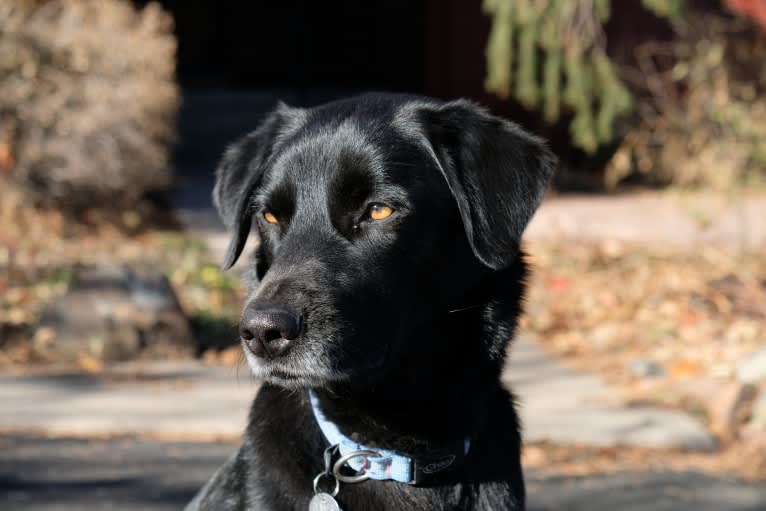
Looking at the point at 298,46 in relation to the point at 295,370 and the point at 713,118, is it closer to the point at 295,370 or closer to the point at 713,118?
the point at 713,118

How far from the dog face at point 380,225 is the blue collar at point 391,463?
0.19 meters

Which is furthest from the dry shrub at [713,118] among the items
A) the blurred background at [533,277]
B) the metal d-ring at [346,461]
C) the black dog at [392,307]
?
the metal d-ring at [346,461]

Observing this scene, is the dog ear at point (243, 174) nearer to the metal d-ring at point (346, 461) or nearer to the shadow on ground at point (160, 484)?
the metal d-ring at point (346, 461)

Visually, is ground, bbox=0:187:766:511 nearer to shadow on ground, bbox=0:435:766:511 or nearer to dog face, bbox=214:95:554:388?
shadow on ground, bbox=0:435:766:511

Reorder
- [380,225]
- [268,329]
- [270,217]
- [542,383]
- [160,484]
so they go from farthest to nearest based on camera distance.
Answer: [542,383]
[160,484]
[270,217]
[380,225]
[268,329]

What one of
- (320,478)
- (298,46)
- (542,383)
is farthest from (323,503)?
(298,46)

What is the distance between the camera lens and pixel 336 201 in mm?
2969

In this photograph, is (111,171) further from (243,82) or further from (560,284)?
(243,82)

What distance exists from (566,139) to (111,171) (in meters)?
6.54

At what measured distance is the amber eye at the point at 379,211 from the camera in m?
2.94

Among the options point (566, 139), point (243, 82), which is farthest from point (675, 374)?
point (243, 82)

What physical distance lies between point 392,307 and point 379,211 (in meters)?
0.27

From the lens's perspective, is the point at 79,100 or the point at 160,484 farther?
the point at 79,100

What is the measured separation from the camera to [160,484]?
185 inches
